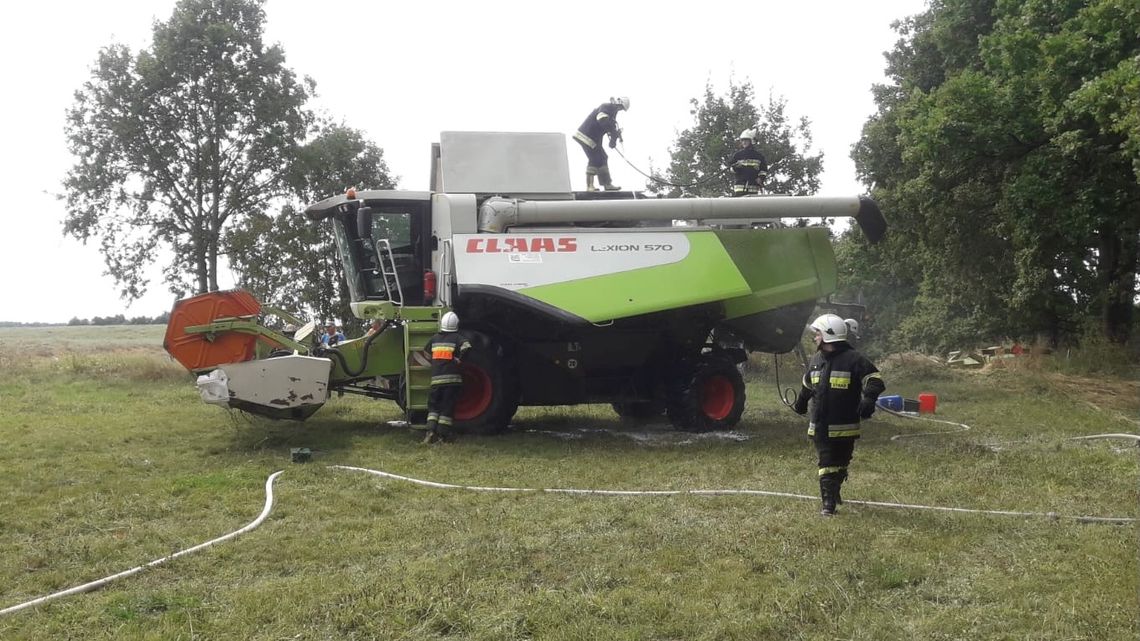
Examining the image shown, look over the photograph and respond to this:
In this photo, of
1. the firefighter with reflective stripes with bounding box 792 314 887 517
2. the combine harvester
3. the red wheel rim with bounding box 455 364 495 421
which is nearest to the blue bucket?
the combine harvester

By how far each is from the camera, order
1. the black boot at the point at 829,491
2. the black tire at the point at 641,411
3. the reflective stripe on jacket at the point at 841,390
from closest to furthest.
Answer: the black boot at the point at 829,491
the reflective stripe on jacket at the point at 841,390
the black tire at the point at 641,411

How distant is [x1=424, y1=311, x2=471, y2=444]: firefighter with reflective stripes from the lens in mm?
9242

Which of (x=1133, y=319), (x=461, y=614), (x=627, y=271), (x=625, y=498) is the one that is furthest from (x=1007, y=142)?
(x=461, y=614)

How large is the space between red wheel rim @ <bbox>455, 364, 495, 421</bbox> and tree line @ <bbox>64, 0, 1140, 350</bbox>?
5.00 meters

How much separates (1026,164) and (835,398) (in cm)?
1169

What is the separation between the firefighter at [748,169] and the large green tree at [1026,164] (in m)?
4.40

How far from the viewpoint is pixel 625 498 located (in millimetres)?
6492

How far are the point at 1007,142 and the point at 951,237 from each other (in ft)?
8.54

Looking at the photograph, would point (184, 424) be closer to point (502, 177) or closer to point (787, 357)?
point (502, 177)

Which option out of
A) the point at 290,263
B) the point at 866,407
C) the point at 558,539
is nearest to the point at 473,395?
the point at 558,539

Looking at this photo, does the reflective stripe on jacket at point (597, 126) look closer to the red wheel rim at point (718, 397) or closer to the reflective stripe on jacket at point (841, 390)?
the red wheel rim at point (718, 397)

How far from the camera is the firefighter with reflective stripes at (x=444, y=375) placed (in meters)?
9.24

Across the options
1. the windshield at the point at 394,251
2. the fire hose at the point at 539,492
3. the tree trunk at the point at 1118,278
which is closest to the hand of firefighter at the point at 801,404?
the fire hose at the point at 539,492

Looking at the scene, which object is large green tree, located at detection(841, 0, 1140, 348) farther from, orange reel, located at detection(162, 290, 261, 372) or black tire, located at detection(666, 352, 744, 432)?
orange reel, located at detection(162, 290, 261, 372)
